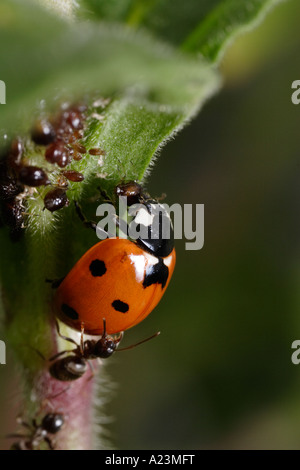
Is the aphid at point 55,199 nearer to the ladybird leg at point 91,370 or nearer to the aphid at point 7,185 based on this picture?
the aphid at point 7,185

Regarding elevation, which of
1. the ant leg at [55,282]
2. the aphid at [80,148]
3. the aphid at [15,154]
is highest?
the aphid at [80,148]

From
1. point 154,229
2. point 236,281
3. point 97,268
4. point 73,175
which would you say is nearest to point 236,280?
point 236,281

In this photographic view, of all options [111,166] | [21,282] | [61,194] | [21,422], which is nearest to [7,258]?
[21,282]

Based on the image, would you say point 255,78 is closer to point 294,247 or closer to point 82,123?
point 294,247

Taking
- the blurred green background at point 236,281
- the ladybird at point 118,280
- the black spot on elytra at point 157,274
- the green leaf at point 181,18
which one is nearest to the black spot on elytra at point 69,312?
the ladybird at point 118,280

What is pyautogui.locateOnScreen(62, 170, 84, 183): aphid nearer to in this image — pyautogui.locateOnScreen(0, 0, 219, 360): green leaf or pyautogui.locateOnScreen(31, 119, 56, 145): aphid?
pyautogui.locateOnScreen(0, 0, 219, 360): green leaf

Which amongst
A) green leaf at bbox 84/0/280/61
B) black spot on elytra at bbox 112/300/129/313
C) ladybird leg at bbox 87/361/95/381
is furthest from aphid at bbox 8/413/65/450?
green leaf at bbox 84/0/280/61

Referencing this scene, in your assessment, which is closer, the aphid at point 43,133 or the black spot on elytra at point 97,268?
the aphid at point 43,133

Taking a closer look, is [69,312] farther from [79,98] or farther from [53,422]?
[79,98]

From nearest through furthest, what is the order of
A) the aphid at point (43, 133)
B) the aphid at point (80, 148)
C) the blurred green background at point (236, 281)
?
the aphid at point (43, 133), the aphid at point (80, 148), the blurred green background at point (236, 281)
